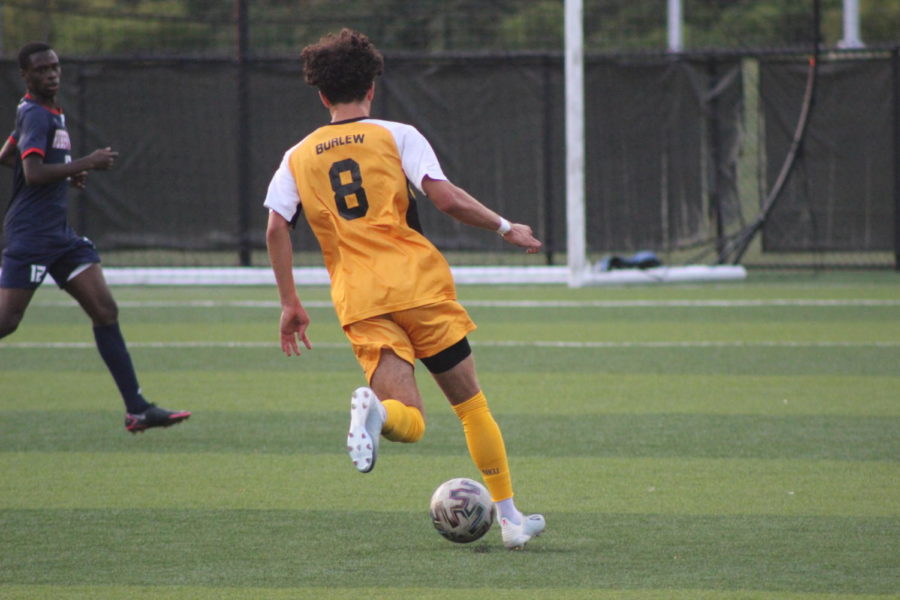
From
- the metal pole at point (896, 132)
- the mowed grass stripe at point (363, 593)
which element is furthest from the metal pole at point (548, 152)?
the mowed grass stripe at point (363, 593)

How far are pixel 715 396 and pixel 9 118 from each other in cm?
1231

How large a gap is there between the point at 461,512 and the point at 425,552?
21 cm

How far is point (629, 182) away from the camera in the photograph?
17.5m

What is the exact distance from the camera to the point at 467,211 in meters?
5.06

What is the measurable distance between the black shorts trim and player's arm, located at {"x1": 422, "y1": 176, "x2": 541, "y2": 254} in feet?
1.49

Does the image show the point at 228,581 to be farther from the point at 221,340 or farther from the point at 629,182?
the point at 629,182

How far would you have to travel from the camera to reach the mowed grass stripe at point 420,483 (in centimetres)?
607

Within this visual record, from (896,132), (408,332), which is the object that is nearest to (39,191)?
(408,332)

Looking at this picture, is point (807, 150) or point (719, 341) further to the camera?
point (807, 150)

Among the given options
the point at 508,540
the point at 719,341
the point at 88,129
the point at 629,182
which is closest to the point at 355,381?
the point at 719,341

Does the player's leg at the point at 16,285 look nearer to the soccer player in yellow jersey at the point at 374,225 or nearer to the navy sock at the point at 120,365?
the navy sock at the point at 120,365

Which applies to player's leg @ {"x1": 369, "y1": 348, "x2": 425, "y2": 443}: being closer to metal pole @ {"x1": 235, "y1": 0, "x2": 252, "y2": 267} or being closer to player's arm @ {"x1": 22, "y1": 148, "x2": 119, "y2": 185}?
player's arm @ {"x1": 22, "y1": 148, "x2": 119, "y2": 185}

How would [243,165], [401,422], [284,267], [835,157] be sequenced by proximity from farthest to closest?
1. [243,165]
2. [835,157]
3. [284,267]
4. [401,422]

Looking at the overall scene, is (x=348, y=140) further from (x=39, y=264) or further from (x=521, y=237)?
(x=39, y=264)
